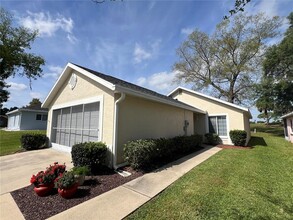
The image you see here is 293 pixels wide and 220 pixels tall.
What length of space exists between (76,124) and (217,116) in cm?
1182

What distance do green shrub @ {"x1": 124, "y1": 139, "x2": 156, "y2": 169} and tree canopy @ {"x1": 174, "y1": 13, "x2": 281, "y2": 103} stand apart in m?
22.2

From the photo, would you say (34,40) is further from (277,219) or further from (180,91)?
(277,219)

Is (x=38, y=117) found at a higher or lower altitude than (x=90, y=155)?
higher

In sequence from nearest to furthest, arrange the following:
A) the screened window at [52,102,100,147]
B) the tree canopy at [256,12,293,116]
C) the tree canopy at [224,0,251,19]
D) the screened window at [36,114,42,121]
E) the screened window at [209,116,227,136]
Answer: the tree canopy at [224,0,251,19] < the screened window at [52,102,100,147] < the screened window at [209,116,227,136] < the tree canopy at [256,12,293,116] < the screened window at [36,114,42,121]

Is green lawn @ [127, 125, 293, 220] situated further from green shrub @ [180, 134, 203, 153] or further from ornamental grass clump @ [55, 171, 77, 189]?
green shrub @ [180, 134, 203, 153]

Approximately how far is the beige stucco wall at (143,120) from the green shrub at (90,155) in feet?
2.34

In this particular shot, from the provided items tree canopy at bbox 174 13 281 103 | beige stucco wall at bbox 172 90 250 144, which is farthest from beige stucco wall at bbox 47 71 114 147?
tree canopy at bbox 174 13 281 103

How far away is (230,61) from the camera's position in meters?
24.0

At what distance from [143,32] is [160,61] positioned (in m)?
4.56

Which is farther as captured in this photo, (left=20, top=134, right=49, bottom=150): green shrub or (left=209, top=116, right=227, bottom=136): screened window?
(left=209, top=116, right=227, bottom=136): screened window

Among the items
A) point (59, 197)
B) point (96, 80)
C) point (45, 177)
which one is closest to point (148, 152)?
point (59, 197)

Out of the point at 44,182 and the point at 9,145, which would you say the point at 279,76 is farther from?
the point at 9,145

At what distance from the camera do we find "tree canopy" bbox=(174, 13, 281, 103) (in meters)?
22.2

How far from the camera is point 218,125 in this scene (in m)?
14.4
